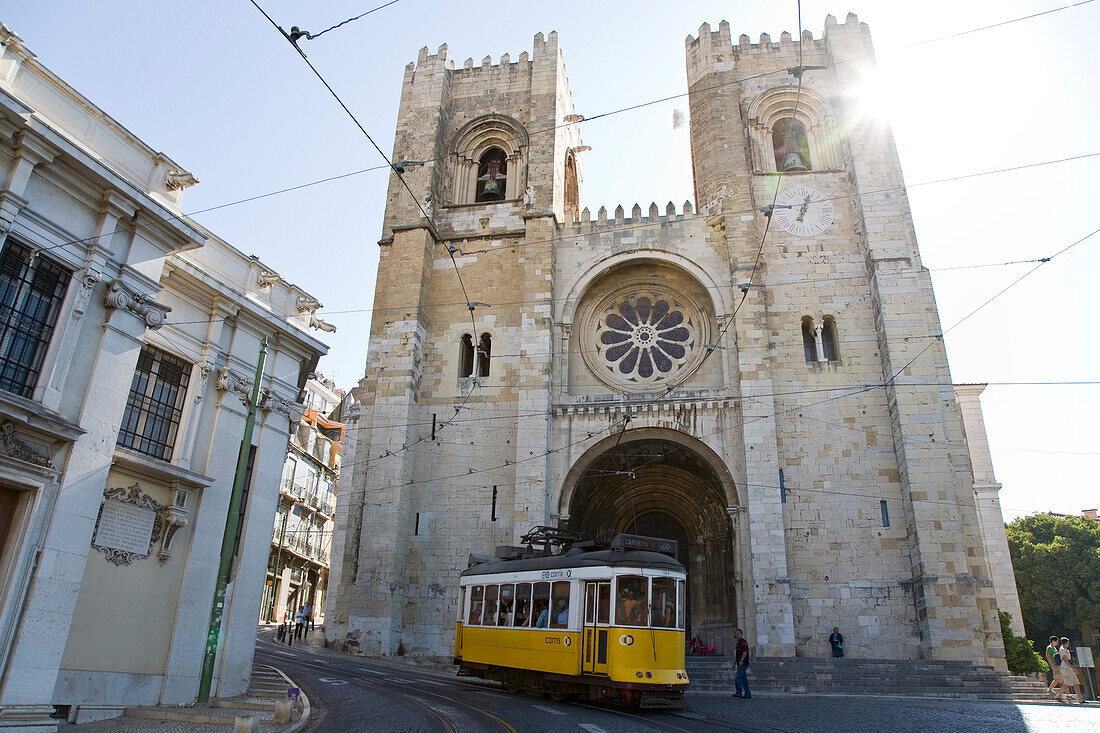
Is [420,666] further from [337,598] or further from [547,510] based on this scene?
[547,510]

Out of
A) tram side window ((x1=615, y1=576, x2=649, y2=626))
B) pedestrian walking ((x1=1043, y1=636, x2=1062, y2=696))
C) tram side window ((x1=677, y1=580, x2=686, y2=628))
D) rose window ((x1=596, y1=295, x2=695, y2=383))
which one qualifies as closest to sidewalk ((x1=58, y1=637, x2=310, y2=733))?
tram side window ((x1=615, y1=576, x2=649, y2=626))

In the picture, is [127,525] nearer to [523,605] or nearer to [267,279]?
[267,279]

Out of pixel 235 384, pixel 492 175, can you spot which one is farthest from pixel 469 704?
pixel 492 175

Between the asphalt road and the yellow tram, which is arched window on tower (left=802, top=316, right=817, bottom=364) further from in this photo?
the yellow tram

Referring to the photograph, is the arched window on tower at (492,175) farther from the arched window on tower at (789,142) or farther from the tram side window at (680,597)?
the tram side window at (680,597)

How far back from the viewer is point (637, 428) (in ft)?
62.4

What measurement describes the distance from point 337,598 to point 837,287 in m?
15.9

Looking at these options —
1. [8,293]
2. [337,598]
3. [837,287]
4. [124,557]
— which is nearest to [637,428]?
[837,287]

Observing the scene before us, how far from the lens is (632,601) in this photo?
32.7 ft

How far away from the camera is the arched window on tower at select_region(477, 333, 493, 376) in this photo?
2070cm

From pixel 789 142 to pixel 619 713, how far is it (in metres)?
18.3

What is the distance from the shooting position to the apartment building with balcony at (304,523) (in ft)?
106

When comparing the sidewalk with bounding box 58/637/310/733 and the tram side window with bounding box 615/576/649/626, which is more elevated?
the tram side window with bounding box 615/576/649/626

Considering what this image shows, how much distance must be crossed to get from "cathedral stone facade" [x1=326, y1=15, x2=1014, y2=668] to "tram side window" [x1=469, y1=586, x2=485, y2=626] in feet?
16.1
